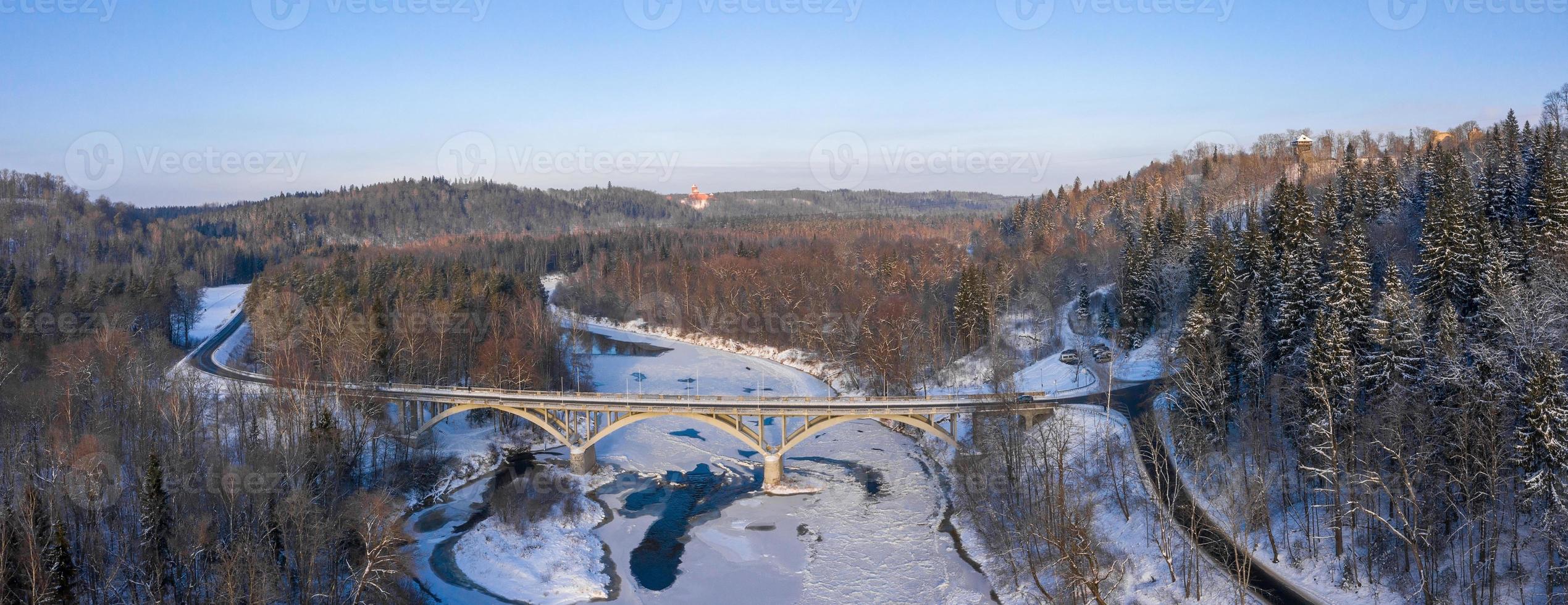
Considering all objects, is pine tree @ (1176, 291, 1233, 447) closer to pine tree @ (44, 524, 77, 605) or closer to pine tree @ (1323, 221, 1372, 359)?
pine tree @ (1323, 221, 1372, 359)

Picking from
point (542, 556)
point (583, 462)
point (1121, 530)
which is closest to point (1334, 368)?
point (1121, 530)

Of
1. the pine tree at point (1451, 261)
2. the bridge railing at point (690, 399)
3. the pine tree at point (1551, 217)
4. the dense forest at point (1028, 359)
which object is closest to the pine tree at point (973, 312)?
the dense forest at point (1028, 359)

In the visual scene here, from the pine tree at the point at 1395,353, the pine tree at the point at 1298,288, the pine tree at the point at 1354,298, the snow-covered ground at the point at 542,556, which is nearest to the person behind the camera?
the pine tree at the point at 1395,353

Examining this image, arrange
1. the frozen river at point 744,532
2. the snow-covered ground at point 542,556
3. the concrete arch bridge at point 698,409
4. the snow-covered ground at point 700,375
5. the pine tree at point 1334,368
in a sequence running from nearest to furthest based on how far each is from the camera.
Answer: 1. the pine tree at point 1334,368
2. the frozen river at point 744,532
3. the snow-covered ground at point 542,556
4. the concrete arch bridge at point 698,409
5. the snow-covered ground at point 700,375

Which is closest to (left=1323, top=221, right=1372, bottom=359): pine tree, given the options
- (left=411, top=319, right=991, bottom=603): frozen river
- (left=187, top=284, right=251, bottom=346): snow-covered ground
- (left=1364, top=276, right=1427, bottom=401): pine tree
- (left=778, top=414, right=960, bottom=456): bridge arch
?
(left=1364, top=276, right=1427, bottom=401): pine tree

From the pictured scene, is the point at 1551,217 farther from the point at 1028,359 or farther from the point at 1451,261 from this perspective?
the point at 1028,359

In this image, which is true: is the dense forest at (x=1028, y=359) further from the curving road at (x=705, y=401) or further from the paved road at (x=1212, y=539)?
the curving road at (x=705, y=401)

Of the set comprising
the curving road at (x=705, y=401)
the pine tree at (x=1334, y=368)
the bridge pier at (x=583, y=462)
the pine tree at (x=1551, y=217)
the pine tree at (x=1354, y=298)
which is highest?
the pine tree at (x=1551, y=217)

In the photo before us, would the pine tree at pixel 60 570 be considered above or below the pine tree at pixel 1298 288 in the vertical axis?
below
